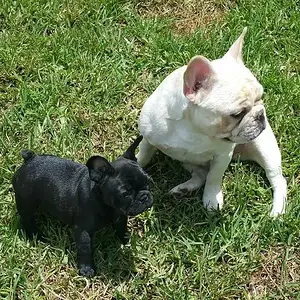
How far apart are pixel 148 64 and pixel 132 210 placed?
1710 mm

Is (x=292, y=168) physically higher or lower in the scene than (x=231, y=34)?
lower

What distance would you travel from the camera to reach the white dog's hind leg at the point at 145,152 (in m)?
4.00

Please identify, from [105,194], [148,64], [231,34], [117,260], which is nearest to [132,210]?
[105,194]

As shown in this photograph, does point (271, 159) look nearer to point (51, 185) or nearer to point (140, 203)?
point (140, 203)

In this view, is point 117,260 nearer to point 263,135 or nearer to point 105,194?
point 105,194

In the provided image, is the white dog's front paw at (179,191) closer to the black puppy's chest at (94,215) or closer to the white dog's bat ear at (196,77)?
the black puppy's chest at (94,215)

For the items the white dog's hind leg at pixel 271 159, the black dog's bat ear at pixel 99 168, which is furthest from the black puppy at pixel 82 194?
the white dog's hind leg at pixel 271 159

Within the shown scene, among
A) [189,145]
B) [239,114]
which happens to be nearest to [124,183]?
[189,145]

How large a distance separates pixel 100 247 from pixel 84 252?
0.73ft

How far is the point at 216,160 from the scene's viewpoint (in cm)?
381

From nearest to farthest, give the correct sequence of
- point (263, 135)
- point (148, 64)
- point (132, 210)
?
point (132, 210) → point (263, 135) → point (148, 64)

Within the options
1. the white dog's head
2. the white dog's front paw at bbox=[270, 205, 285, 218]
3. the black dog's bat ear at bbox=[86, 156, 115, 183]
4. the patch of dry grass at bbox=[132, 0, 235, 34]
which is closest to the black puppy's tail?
the black dog's bat ear at bbox=[86, 156, 115, 183]

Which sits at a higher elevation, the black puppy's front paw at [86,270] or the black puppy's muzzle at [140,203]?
the black puppy's muzzle at [140,203]

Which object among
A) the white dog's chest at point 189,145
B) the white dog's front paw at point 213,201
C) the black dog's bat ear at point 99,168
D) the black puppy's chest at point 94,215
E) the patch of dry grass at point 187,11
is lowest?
the white dog's front paw at point 213,201
